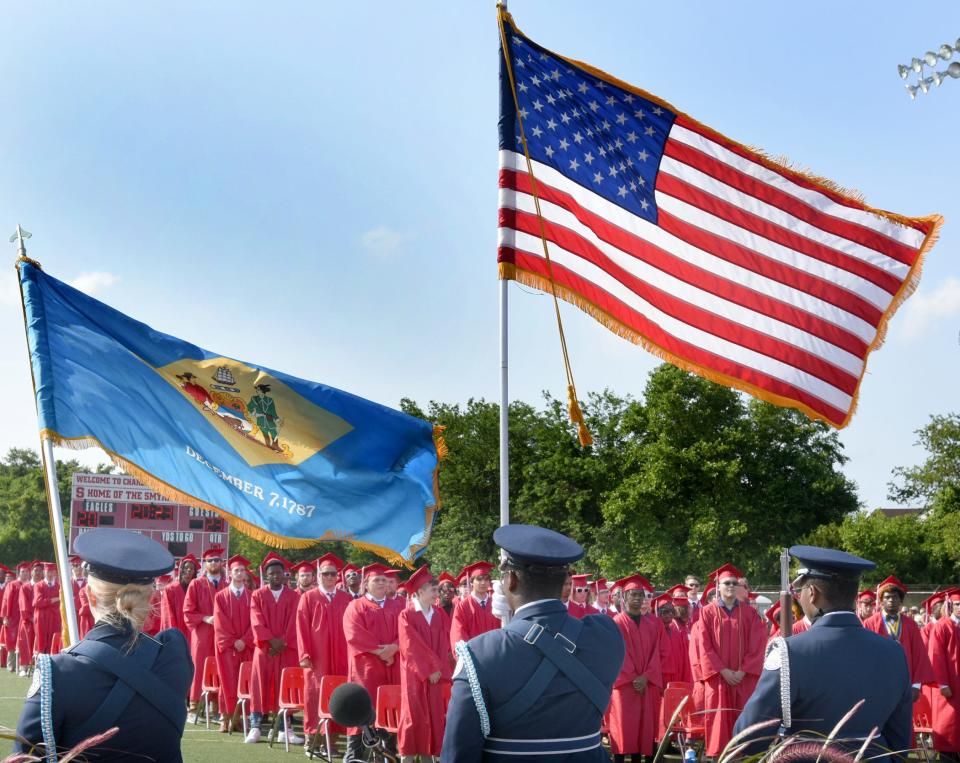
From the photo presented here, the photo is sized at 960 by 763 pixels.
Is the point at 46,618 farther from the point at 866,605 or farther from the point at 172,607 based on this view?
the point at 866,605

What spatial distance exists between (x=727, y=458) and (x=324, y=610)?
3329 cm

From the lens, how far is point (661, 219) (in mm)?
8656

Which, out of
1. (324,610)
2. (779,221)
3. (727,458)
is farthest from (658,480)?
(779,221)

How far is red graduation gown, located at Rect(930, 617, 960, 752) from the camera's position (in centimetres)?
1295

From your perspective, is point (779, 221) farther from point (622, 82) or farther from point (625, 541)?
point (625, 541)

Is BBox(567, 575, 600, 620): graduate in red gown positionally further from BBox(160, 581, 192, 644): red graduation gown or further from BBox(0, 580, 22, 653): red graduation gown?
BBox(0, 580, 22, 653): red graduation gown

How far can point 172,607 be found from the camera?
16.0m

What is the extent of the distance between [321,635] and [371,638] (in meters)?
1.27

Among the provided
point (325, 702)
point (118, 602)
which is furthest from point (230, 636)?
point (118, 602)

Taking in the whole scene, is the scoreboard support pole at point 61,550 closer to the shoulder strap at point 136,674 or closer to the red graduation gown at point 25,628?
the shoulder strap at point 136,674

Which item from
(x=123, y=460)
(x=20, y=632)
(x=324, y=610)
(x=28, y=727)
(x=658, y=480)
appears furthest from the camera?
(x=658, y=480)

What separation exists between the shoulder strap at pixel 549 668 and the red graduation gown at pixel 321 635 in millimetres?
9239

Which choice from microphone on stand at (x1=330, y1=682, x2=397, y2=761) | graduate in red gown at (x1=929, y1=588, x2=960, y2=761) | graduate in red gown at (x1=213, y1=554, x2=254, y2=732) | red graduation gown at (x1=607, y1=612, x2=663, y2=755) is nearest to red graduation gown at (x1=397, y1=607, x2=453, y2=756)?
red graduation gown at (x1=607, y1=612, x2=663, y2=755)

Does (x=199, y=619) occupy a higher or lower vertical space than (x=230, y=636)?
higher
